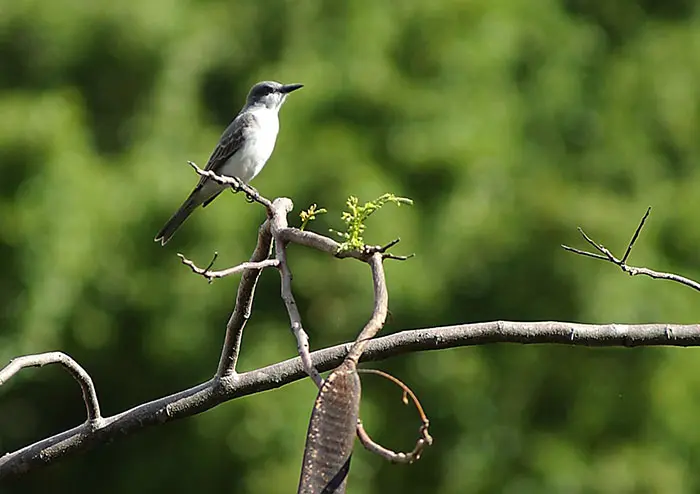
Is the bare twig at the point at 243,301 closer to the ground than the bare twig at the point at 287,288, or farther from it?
closer to the ground

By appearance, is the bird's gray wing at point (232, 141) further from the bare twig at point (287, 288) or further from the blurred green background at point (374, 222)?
the bare twig at point (287, 288)

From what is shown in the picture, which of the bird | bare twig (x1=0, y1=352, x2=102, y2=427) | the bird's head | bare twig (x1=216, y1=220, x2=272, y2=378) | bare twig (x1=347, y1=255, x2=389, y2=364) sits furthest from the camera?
the bird's head

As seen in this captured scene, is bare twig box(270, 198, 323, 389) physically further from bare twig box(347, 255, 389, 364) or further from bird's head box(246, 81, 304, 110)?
bird's head box(246, 81, 304, 110)

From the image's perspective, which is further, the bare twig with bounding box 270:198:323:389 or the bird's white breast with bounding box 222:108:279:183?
the bird's white breast with bounding box 222:108:279:183

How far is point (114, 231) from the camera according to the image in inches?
160

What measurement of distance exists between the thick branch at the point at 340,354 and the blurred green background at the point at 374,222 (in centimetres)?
227

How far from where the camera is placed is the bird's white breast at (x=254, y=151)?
3637 mm

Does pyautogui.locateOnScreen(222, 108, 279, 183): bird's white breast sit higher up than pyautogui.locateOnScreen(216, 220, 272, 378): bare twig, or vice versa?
pyautogui.locateOnScreen(216, 220, 272, 378): bare twig

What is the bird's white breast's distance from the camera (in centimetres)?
364

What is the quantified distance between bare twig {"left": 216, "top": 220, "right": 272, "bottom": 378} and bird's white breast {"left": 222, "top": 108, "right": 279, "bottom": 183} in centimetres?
214

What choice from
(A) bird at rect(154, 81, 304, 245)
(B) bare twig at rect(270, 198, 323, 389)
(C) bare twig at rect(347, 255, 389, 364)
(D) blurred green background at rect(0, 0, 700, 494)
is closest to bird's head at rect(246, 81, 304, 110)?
(A) bird at rect(154, 81, 304, 245)

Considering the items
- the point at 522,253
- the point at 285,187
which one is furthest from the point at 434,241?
the point at 285,187

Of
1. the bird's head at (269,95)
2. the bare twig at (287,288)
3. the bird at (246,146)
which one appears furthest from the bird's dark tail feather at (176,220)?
the bare twig at (287,288)

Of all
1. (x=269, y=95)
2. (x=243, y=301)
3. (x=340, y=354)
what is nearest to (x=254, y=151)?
(x=269, y=95)
